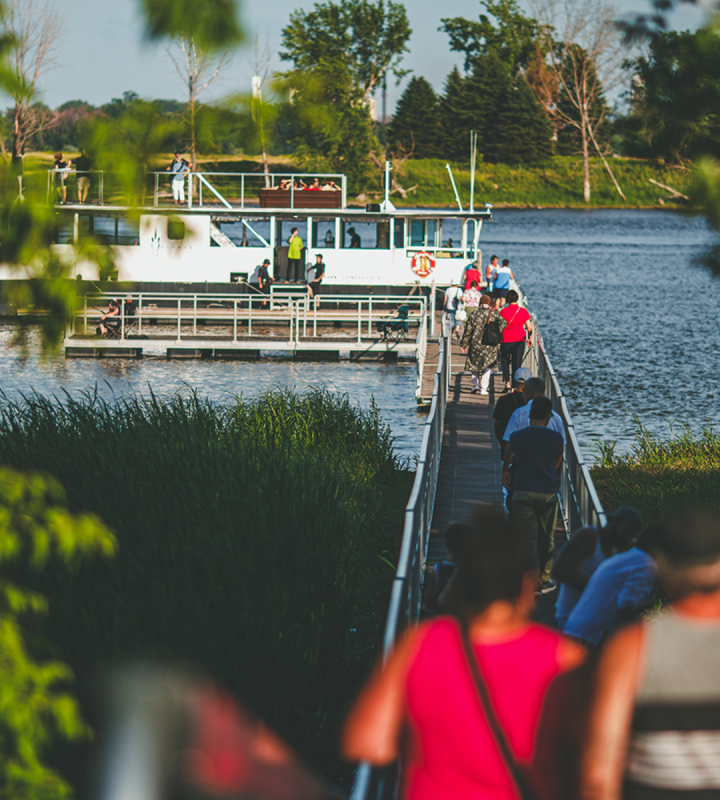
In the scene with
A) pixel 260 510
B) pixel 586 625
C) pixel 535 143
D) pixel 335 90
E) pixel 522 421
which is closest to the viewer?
pixel 335 90

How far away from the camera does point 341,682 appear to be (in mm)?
6785

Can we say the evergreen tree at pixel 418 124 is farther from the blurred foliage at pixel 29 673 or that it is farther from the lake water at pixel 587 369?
the blurred foliage at pixel 29 673

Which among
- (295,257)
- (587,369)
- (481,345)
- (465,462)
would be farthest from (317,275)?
(465,462)

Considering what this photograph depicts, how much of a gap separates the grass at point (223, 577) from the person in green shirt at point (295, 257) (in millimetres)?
22032

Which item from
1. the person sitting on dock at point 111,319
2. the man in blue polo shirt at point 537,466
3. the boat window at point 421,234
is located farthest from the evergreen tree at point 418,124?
the man in blue polo shirt at point 537,466

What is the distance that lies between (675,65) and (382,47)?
3957 inches

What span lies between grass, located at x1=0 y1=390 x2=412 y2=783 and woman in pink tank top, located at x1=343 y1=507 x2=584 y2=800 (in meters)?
2.12

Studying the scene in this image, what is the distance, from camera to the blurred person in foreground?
8.02ft

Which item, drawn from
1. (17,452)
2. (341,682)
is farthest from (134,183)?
(17,452)

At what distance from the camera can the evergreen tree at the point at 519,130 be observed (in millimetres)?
115875

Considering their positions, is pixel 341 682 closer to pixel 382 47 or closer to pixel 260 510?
pixel 260 510

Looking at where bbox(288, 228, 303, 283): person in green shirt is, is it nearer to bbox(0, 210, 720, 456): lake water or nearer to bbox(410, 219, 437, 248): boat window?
bbox(410, 219, 437, 248): boat window

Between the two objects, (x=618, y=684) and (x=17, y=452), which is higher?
(x=618, y=684)

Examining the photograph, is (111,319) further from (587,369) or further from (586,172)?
(586,172)
